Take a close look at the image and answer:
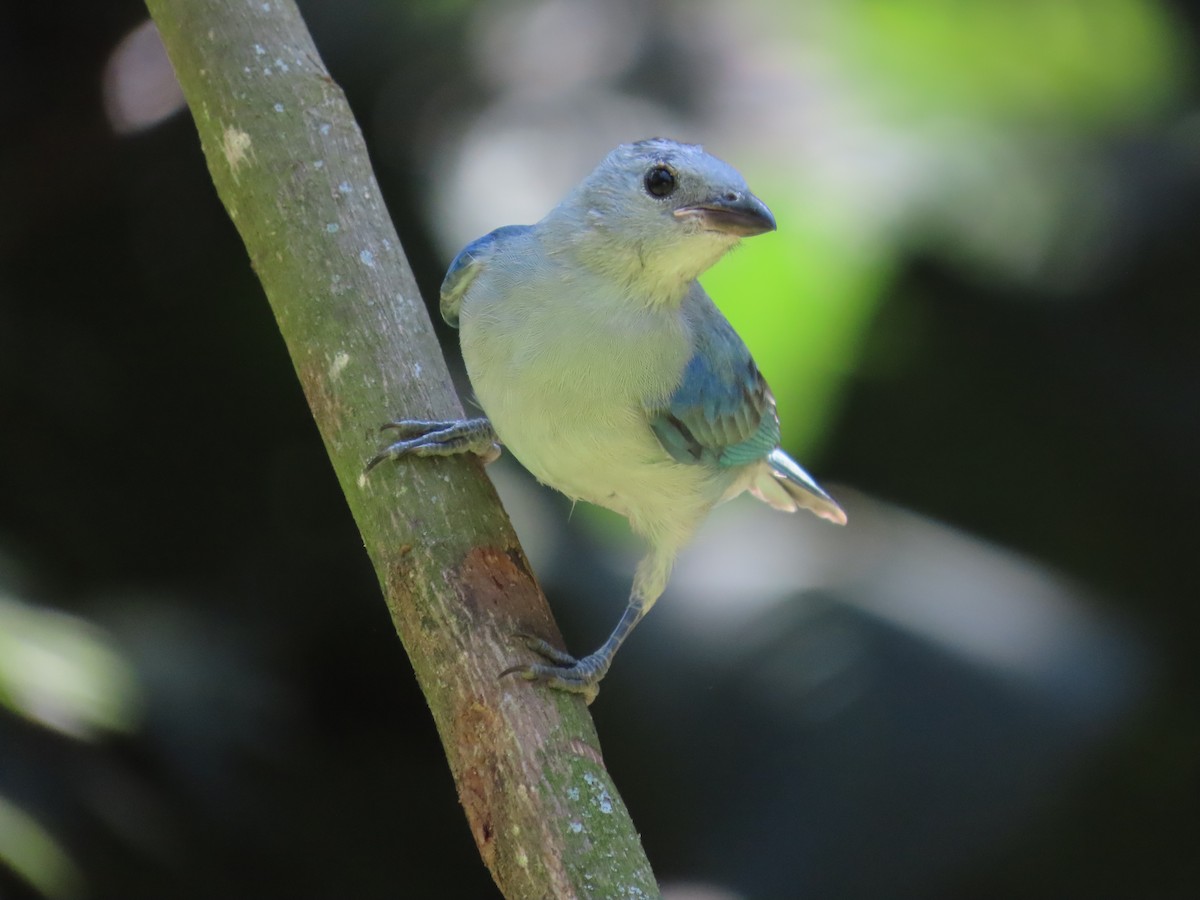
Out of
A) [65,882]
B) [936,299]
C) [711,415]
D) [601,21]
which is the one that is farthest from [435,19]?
[65,882]

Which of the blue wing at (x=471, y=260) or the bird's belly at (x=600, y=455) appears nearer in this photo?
the bird's belly at (x=600, y=455)

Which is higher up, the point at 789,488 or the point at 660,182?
the point at 660,182

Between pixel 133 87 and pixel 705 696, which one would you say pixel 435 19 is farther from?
pixel 705 696

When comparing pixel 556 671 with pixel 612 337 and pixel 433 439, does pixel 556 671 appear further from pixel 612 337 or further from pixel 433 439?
pixel 612 337

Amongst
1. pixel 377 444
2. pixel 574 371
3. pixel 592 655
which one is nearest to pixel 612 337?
pixel 574 371

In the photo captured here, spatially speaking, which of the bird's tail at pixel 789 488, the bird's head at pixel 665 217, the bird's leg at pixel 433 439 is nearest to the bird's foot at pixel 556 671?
the bird's leg at pixel 433 439

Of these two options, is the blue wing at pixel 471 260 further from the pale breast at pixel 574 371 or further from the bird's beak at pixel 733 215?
the bird's beak at pixel 733 215

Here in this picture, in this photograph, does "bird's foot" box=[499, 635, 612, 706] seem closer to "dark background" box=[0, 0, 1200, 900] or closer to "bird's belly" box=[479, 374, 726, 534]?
"bird's belly" box=[479, 374, 726, 534]
